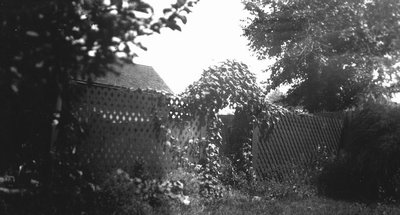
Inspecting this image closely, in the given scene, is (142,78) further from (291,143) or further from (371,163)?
(371,163)

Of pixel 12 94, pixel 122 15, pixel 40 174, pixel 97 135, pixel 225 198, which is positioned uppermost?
pixel 122 15

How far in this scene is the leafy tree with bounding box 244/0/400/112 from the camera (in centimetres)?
2319

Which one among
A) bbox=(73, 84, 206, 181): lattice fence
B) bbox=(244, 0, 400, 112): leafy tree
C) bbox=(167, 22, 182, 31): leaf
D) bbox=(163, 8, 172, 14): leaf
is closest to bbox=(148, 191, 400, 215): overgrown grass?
bbox=(73, 84, 206, 181): lattice fence

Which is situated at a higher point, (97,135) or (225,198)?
(97,135)

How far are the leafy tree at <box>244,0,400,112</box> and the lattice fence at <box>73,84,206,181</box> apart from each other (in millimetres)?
17356

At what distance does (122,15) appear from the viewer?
2.45 metres

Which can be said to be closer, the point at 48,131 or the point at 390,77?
the point at 48,131

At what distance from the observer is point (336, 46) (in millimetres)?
25406

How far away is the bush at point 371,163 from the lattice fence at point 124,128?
371cm

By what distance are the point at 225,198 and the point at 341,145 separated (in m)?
5.05

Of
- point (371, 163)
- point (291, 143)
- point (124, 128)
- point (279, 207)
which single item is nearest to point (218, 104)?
point (124, 128)

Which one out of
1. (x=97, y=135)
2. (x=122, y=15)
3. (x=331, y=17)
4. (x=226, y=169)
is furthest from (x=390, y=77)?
(x=122, y=15)

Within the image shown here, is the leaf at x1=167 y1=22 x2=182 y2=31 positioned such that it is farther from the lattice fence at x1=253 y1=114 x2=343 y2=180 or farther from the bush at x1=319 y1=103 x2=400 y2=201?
the bush at x1=319 y1=103 x2=400 y2=201

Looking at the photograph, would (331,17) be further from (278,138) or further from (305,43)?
(278,138)
